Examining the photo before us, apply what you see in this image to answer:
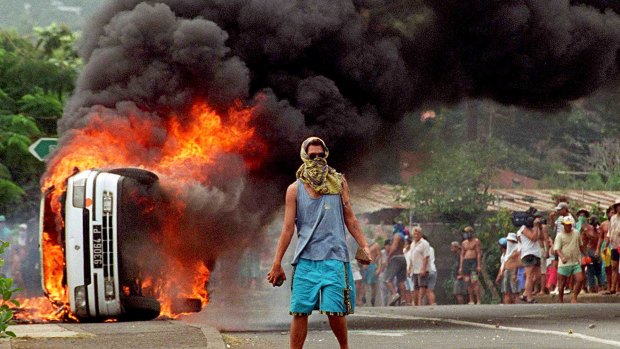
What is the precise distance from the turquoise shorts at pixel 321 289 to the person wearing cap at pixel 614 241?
12644mm

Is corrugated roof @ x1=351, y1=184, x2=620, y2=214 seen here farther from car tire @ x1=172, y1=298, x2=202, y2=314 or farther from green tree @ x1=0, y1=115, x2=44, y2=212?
car tire @ x1=172, y1=298, x2=202, y2=314

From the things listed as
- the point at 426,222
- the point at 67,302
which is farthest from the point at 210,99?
the point at 426,222

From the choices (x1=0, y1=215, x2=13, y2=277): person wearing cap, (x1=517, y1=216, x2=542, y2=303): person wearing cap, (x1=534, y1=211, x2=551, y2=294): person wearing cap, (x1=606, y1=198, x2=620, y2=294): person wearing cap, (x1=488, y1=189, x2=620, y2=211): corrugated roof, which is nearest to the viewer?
(x1=606, y1=198, x2=620, y2=294): person wearing cap

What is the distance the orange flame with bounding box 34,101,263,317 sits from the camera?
52.0ft

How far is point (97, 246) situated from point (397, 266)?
1211 centimetres

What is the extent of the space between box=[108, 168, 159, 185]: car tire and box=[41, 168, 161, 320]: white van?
3.7 inches

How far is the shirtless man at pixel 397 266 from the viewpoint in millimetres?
26641

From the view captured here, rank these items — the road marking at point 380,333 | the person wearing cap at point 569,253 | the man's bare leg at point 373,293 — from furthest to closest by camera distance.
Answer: the man's bare leg at point 373,293 < the person wearing cap at point 569,253 < the road marking at point 380,333

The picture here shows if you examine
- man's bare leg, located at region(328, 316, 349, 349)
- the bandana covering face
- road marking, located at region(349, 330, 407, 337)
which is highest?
the bandana covering face

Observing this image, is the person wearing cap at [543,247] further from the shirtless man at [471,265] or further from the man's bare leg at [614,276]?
the man's bare leg at [614,276]

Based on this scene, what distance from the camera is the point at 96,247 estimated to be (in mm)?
15375

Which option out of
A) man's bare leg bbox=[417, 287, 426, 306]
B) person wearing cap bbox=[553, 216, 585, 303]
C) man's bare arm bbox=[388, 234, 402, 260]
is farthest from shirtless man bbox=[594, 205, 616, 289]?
man's bare arm bbox=[388, 234, 402, 260]

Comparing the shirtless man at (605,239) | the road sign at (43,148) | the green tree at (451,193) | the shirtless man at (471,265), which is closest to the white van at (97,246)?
the road sign at (43,148)

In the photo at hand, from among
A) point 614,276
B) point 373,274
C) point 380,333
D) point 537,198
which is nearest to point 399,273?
point 373,274
